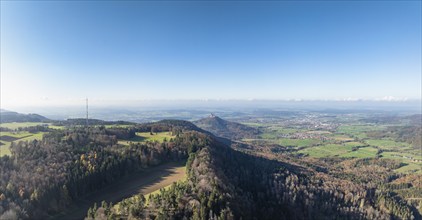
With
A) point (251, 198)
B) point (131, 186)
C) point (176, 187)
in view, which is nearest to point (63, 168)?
point (131, 186)

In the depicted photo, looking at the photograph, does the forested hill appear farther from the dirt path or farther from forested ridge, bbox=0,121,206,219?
forested ridge, bbox=0,121,206,219

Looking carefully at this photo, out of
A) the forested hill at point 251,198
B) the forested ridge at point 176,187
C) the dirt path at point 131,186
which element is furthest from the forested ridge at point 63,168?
the forested hill at point 251,198

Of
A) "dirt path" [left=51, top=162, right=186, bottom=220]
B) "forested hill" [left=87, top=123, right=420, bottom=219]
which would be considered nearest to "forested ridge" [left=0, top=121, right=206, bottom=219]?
"dirt path" [left=51, top=162, right=186, bottom=220]

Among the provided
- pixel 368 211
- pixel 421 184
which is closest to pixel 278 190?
pixel 368 211

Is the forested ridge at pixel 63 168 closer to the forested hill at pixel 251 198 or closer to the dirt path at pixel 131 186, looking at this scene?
the dirt path at pixel 131 186

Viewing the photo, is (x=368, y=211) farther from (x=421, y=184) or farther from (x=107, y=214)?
(x=107, y=214)

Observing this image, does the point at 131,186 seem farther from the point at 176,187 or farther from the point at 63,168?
the point at 176,187
